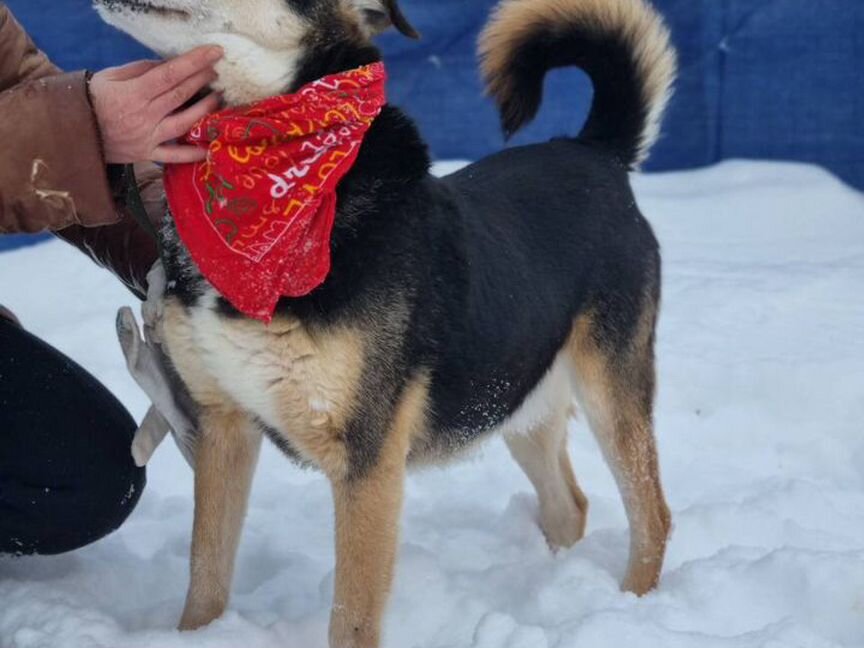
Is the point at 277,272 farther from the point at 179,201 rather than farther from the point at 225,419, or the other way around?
the point at 225,419

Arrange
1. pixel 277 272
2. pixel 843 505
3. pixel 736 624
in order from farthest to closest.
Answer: pixel 843 505 → pixel 736 624 → pixel 277 272

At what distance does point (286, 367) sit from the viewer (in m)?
2.13

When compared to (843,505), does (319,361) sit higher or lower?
higher

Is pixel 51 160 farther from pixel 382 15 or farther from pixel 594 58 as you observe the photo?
pixel 594 58

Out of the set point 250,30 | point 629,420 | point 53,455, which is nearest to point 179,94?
point 250,30

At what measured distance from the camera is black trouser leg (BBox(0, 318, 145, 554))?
2.63 meters

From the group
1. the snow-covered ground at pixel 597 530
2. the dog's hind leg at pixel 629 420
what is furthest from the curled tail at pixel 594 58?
the snow-covered ground at pixel 597 530

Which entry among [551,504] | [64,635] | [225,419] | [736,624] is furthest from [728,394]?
[64,635]

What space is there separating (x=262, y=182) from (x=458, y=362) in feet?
1.85

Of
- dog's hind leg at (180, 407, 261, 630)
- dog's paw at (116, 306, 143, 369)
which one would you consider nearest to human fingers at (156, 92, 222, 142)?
dog's paw at (116, 306, 143, 369)

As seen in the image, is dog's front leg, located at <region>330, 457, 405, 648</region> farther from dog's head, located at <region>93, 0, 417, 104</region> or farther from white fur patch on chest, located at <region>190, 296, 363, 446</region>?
dog's head, located at <region>93, 0, 417, 104</region>

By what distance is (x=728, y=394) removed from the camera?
381 cm

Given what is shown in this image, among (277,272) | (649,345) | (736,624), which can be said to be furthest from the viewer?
(649,345)

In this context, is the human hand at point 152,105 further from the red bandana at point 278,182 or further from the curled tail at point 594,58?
the curled tail at point 594,58
